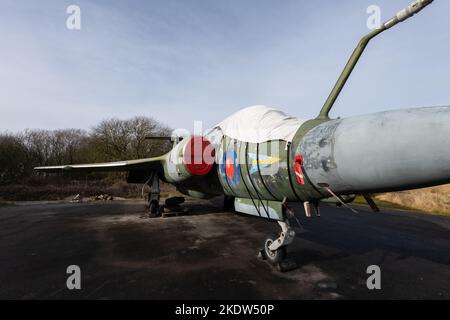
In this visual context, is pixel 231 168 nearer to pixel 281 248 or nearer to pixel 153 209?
pixel 281 248

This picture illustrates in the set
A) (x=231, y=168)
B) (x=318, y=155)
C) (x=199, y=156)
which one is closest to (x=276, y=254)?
(x=231, y=168)

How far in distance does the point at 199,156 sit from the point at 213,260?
9.60ft

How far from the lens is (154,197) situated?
12727 millimetres

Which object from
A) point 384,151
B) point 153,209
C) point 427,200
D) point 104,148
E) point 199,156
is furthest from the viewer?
point 104,148

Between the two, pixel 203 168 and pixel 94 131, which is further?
pixel 94 131

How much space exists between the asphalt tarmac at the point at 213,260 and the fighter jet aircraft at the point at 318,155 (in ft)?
3.49

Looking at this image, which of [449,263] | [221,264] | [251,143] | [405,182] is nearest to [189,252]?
[221,264]

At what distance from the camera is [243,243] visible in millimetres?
7715

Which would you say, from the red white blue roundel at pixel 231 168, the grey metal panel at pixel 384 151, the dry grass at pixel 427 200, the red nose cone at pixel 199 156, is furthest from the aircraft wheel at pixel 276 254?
the dry grass at pixel 427 200

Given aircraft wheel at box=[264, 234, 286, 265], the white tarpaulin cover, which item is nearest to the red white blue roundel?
the white tarpaulin cover

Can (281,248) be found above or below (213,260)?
above

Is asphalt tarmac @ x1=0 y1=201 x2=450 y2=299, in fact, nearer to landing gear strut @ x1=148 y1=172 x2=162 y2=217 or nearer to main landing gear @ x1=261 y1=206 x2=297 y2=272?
main landing gear @ x1=261 y1=206 x2=297 y2=272
